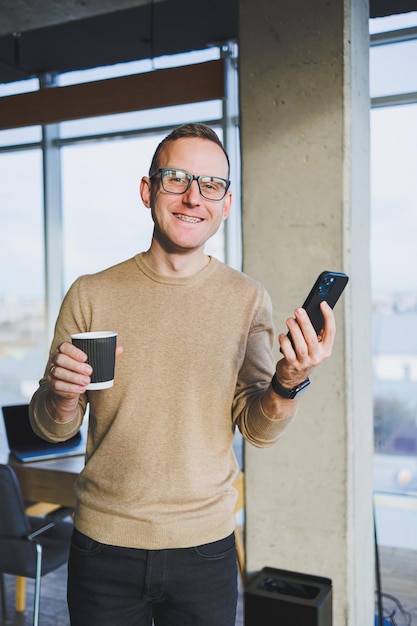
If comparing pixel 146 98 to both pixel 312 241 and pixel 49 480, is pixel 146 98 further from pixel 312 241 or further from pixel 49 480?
pixel 49 480

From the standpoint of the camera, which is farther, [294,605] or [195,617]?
[294,605]

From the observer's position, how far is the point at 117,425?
4.36 feet

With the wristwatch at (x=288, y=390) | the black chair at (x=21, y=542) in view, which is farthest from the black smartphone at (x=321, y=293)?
the black chair at (x=21, y=542)

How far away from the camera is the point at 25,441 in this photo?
3.14 meters

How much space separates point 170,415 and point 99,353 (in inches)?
10.3

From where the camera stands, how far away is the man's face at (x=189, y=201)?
51.8 inches

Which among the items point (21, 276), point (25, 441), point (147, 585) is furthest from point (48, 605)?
point (21, 276)

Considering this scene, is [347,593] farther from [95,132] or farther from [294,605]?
[95,132]

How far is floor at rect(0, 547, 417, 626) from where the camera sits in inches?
120

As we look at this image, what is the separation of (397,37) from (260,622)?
3.84 metres

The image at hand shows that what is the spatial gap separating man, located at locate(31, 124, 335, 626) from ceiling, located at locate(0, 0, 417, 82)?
275cm

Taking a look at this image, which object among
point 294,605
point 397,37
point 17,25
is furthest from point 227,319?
point 397,37

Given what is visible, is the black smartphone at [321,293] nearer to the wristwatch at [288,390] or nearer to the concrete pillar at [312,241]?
the wristwatch at [288,390]

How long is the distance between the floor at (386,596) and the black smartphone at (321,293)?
2281mm
